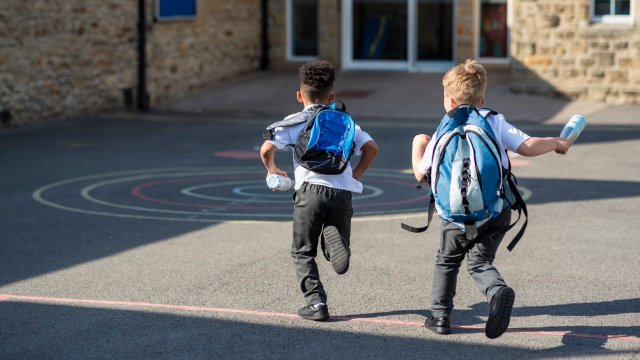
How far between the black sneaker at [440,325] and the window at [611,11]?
1621cm

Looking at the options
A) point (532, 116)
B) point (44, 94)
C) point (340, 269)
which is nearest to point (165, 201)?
point (340, 269)

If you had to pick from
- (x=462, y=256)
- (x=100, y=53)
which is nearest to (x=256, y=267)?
(x=462, y=256)

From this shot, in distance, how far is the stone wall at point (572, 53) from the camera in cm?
2194

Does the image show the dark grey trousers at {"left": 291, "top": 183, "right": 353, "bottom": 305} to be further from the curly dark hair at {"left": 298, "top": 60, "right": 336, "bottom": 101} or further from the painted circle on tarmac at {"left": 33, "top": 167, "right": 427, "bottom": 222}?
the painted circle on tarmac at {"left": 33, "top": 167, "right": 427, "bottom": 222}

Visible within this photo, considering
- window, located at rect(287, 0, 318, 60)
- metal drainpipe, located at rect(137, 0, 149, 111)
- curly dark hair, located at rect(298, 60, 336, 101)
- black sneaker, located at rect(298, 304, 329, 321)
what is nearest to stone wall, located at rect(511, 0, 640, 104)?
window, located at rect(287, 0, 318, 60)

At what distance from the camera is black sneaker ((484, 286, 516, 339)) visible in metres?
6.48

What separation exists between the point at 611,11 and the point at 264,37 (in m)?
8.31

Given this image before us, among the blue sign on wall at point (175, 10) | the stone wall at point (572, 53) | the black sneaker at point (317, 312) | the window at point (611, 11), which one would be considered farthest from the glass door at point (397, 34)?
the black sneaker at point (317, 312)

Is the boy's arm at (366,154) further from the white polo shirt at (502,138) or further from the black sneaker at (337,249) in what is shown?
the white polo shirt at (502,138)

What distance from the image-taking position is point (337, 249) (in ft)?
23.3

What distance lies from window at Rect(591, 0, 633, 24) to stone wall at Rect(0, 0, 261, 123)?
8021mm

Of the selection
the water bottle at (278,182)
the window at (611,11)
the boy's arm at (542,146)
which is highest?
the window at (611,11)

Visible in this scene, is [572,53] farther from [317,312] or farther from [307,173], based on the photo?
[317,312]

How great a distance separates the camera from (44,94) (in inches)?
808
